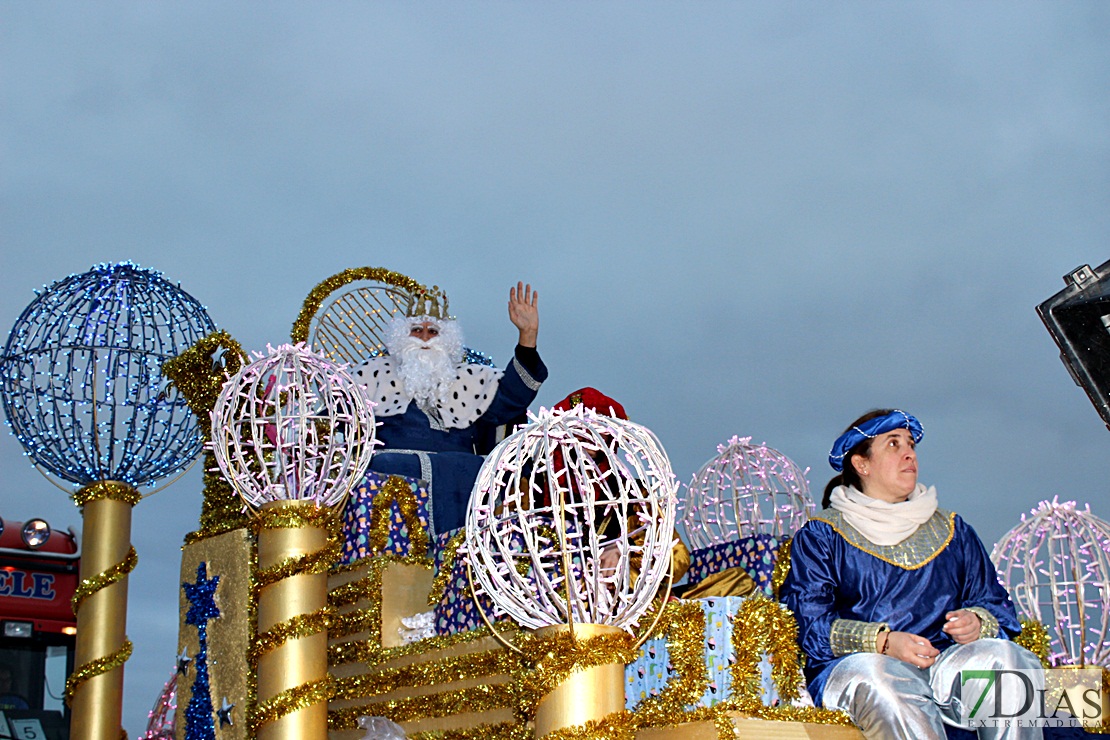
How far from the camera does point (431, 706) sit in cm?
600

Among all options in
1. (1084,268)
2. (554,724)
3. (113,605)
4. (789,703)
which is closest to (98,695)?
(113,605)

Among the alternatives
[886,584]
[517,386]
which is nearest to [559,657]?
[886,584]

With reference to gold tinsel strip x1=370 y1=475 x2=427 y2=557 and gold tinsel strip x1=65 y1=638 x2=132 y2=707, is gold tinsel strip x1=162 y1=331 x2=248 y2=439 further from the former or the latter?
gold tinsel strip x1=65 y1=638 x2=132 y2=707

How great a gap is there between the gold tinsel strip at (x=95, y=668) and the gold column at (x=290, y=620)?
1416 mm

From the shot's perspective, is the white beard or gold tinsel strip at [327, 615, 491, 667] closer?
Result: gold tinsel strip at [327, 615, 491, 667]

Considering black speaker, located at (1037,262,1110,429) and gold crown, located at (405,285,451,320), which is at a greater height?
gold crown, located at (405,285,451,320)

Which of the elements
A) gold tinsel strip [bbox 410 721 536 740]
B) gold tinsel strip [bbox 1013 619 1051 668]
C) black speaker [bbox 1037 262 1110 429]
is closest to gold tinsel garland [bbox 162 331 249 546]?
gold tinsel strip [bbox 410 721 536 740]

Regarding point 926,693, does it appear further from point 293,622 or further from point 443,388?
point 443,388

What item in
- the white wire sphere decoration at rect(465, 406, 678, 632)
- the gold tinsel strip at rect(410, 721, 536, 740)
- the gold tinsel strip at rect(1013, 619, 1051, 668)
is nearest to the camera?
the white wire sphere decoration at rect(465, 406, 678, 632)

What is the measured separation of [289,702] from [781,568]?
Result: 2.62 m

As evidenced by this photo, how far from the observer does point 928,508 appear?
5156 millimetres

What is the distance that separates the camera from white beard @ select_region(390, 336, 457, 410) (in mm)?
8039

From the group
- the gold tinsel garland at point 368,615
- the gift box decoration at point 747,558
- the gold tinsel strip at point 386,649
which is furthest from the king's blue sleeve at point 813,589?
the gold tinsel garland at point 368,615

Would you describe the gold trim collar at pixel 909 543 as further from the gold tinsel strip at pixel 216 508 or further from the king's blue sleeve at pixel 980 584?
the gold tinsel strip at pixel 216 508
